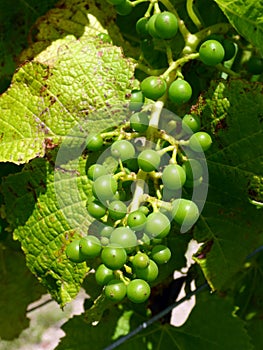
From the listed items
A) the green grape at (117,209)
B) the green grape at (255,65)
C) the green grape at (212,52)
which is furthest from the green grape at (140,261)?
the green grape at (255,65)

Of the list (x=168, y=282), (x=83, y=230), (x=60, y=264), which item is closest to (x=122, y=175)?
(x=83, y=230)

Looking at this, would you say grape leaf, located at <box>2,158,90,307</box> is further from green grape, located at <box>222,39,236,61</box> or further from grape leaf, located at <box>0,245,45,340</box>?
grape leaf, located at <box>0,245,45,340</box>

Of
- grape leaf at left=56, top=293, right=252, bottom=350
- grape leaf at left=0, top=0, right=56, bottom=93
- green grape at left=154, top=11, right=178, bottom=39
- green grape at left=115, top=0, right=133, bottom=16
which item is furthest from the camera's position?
grape leaf at left=56, top=293, right=252, bottom=350

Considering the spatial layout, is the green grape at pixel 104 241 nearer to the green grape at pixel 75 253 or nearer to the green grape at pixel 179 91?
the green grape at pixel 75 253

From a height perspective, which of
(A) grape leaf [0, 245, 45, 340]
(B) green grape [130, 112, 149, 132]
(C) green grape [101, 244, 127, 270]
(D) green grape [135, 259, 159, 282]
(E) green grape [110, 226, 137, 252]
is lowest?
(A) grape leaf [0, 245, 45, 340]

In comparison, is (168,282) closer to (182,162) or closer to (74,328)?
(74,328)

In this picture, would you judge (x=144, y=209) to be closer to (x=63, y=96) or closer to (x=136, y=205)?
(x=136, y=205)

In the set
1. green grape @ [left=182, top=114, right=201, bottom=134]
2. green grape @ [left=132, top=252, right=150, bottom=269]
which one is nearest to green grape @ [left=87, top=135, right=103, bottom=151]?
green grape @ [left=182, top=114, right=201, bottom=134]
